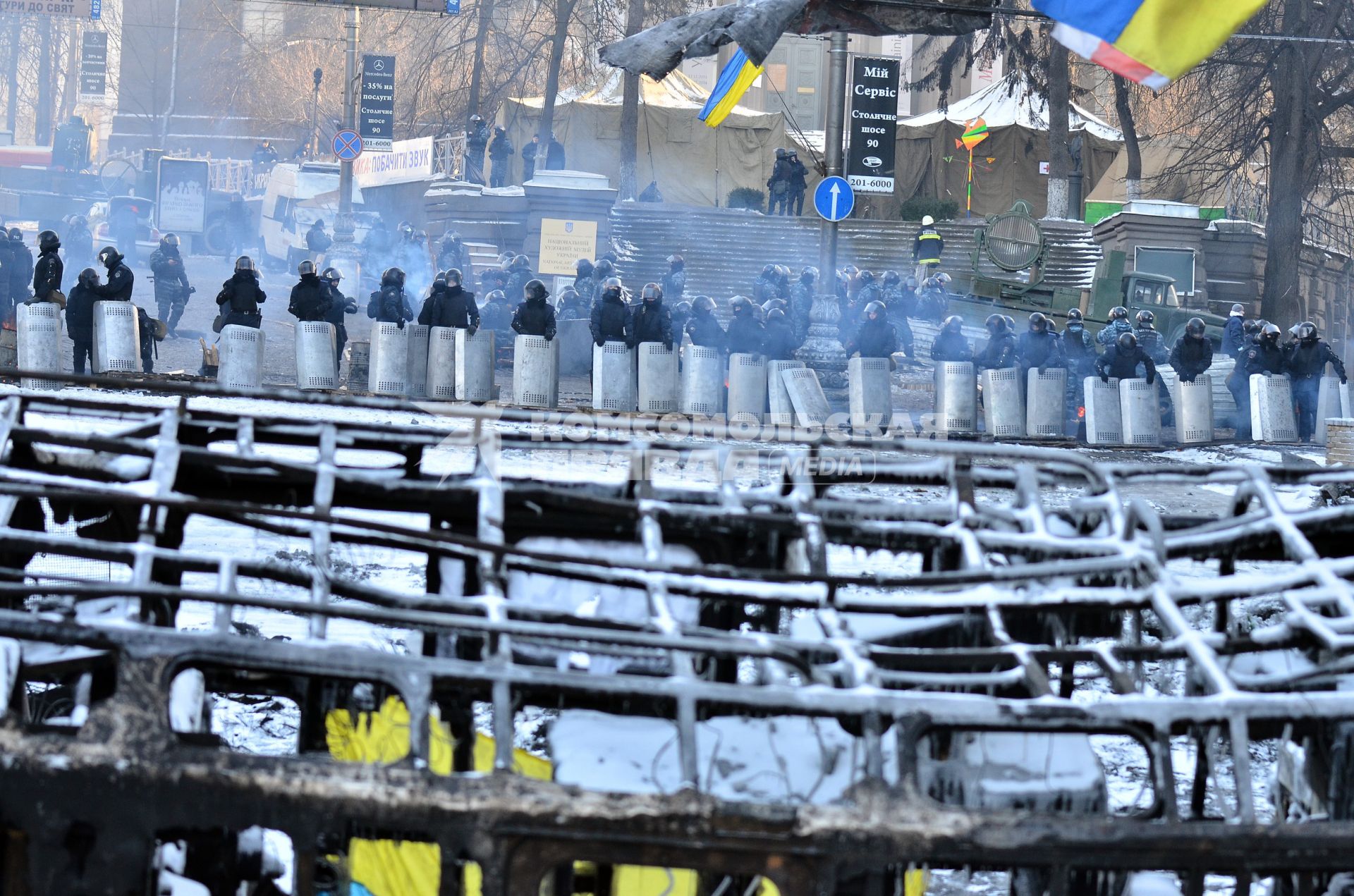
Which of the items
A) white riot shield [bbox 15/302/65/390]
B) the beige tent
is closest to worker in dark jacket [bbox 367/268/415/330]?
white riot shield [bbox 15/302/65/390]

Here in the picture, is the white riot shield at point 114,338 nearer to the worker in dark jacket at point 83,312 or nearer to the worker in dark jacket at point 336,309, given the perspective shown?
the worker in dark jacket at point 83,312

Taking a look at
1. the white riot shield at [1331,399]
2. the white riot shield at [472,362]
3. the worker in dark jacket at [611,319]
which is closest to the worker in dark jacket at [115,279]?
the white riot shield at [472,362]

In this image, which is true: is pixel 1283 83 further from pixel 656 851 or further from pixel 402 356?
pixel 656 851

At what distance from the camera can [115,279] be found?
1792cm

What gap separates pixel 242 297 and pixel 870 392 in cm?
760

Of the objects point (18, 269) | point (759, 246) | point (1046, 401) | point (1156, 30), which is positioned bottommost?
point (1046, 401)

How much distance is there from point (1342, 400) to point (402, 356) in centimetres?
1164

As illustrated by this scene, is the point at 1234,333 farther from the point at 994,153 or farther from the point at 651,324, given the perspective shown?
the point at 994,153

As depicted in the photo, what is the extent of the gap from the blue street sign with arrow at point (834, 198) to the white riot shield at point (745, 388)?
6.82 ft

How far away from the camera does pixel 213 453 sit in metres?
5.03

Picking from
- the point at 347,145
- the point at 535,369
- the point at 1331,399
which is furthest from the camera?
the point at 347,145

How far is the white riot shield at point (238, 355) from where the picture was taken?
1719 cm

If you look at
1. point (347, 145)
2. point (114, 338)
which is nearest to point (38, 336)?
point (114, 338)

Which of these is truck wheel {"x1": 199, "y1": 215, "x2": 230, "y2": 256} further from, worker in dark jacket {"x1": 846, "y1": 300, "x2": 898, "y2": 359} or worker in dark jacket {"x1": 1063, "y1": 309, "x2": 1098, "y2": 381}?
worker in dark jacket {"x1": 1063, "y1": 309, "x2": 1098, "y2": 381}
